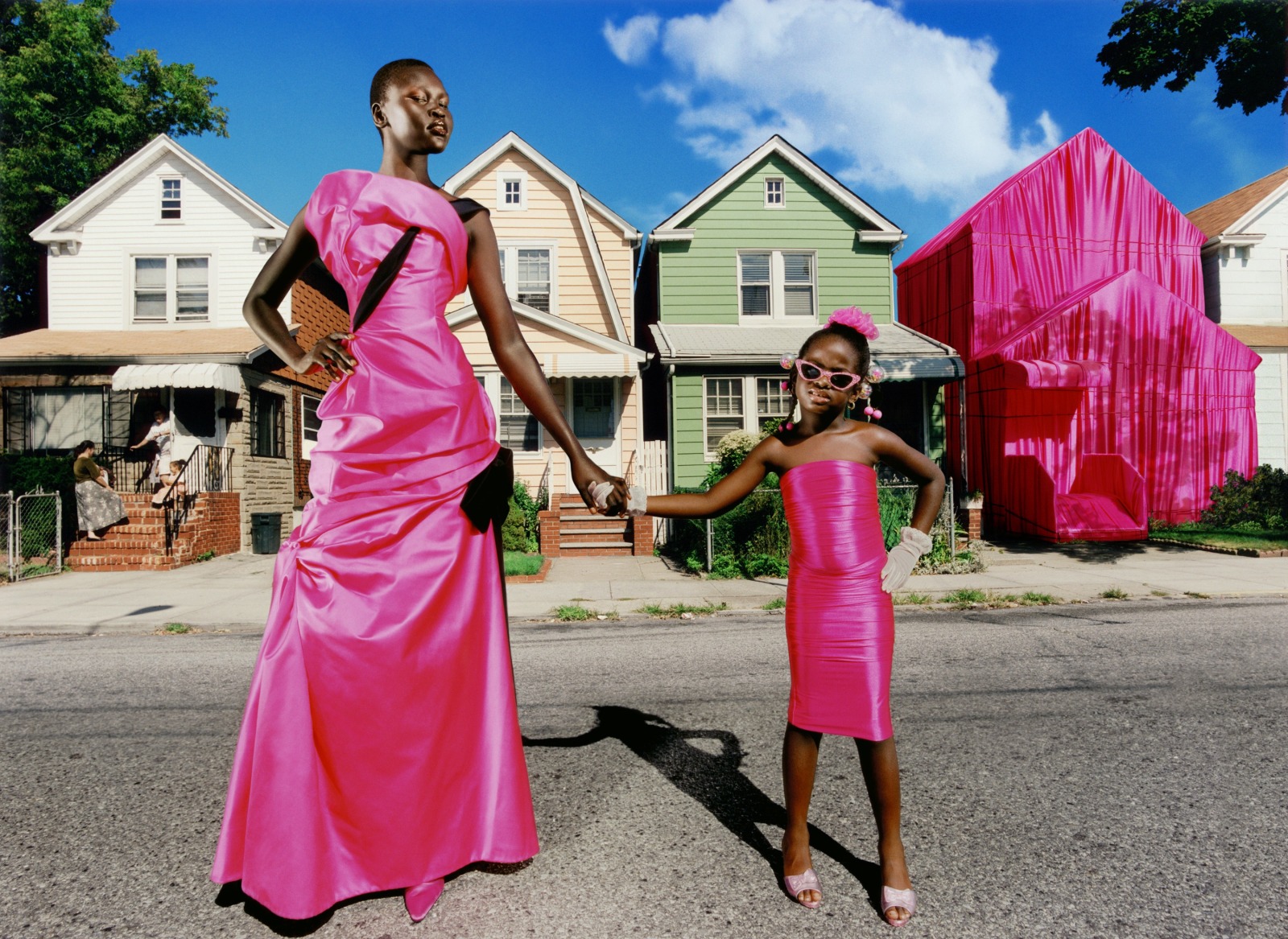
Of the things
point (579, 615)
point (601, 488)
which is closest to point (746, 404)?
point (579, 615)

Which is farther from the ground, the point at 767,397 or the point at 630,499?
the point at 767,397

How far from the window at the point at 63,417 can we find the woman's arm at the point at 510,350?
17.9 meters

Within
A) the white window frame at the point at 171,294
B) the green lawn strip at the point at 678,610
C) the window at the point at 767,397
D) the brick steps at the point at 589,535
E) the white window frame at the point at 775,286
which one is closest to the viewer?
→ the green lawn strip at the point at 678,610

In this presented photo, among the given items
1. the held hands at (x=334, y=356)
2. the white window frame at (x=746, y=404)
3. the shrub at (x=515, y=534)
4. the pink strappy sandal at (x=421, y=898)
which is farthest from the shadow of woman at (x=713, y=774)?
the white window frame at (x=746, y=404)

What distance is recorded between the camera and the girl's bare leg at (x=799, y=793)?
258 centimetres

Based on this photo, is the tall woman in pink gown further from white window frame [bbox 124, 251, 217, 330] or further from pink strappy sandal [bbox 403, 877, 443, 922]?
white window frame [bbox 124, 251, 217, 330]

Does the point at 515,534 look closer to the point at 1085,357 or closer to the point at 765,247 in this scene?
the point at 765,247

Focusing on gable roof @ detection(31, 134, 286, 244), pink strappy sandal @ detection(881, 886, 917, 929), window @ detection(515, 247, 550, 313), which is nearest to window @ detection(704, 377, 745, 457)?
window @ detection(515, 247, 550, 313)

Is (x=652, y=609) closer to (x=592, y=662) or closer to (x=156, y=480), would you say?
(x=592, y=662)

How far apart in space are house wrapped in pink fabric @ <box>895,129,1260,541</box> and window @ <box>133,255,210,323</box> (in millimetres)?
16101

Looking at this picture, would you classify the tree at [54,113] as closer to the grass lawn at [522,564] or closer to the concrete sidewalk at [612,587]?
the concrete sidewalk at [612,587]

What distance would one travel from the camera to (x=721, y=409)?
1769 centimetres

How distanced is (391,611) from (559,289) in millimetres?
16911

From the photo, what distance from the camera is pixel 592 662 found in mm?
6273
